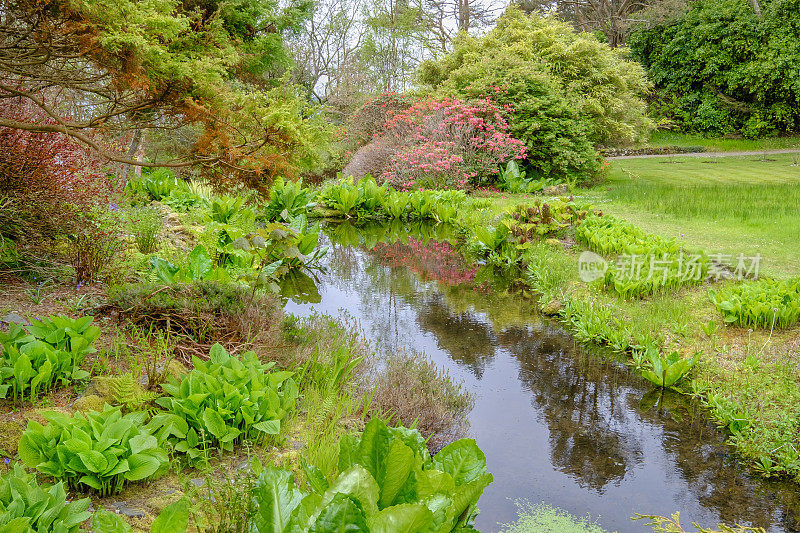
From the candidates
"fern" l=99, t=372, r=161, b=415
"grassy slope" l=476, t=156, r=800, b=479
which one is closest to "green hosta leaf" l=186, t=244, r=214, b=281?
"fern" l=99, t=372, r=161, b=415

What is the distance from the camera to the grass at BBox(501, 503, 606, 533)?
297 centimetres

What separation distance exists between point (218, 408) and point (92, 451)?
0.67 meters

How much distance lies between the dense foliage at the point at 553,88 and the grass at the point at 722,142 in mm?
7158

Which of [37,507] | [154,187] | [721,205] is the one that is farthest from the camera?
[154,187]

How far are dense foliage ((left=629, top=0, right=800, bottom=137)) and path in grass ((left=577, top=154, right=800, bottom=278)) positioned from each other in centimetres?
689

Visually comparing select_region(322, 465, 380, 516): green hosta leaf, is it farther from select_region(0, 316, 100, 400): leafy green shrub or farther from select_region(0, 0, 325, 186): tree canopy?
select_region(0, 316, 100, 400): leafy green shrub

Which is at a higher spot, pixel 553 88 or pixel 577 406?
pixel 553 88

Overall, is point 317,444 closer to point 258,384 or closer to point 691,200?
point 258,384

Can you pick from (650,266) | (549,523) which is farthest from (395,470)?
(650,266)

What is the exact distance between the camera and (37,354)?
3.23 meters

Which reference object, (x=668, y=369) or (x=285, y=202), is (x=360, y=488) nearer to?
(x=668, y=369)

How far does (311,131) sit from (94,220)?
2975 millimetres

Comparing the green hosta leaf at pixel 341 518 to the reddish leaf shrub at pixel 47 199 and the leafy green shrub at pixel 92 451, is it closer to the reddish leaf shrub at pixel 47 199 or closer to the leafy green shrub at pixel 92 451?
the leafy green shrub at pixel 92 451

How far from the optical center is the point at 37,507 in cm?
198
